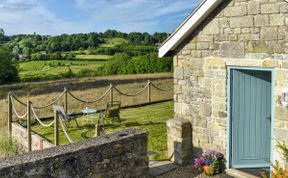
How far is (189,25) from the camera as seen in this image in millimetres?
8977

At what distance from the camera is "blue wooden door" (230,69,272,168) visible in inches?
327

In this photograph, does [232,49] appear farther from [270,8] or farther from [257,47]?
[270,8]

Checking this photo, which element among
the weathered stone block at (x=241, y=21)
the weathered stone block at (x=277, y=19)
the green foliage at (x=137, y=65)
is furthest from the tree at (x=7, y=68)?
the weathered stone block at (x=277, y=19)

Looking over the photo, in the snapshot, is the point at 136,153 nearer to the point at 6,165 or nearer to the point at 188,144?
the point at 188,144

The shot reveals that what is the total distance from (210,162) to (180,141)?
3.31ft

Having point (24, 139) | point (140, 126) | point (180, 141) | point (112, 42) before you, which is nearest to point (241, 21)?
point (180, 141)

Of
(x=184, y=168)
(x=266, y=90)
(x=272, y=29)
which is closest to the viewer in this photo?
(x=272, y=29)

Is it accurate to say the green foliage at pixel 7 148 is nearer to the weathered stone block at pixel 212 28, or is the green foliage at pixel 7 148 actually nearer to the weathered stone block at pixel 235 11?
the weathered stone block at pixel 212 28

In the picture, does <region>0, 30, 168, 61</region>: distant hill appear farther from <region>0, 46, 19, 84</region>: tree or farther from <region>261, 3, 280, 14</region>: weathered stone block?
<region>261, 3, 280, 14</region>: weathered stone block

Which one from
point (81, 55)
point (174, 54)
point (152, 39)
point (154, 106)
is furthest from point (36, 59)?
point (174, 54)

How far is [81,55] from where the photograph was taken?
6069cm

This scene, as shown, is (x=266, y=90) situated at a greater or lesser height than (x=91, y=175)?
greater

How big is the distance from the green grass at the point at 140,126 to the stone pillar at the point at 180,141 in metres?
0.65

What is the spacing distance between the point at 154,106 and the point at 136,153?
1101 cm
